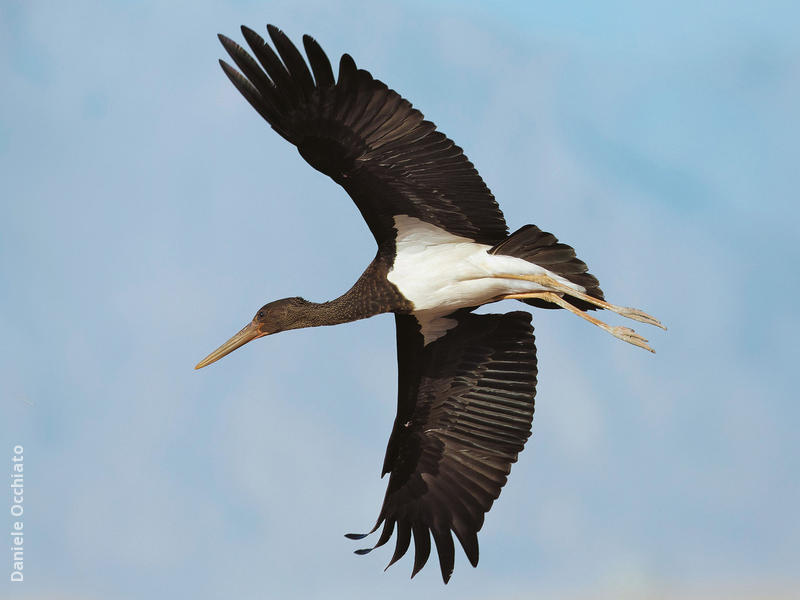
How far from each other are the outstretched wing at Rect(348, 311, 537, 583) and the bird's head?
0.87 meters

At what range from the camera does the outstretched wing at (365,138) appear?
8.23 m

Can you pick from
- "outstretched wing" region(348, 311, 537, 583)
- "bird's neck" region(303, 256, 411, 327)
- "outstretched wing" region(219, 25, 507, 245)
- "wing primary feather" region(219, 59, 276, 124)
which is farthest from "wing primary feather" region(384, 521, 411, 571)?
"wing primary feather" region(219, 59, 276, 124)

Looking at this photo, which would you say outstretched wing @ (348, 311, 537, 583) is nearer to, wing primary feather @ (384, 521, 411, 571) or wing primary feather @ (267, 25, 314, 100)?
wing primary feather @ (384, 521, 411, 571)

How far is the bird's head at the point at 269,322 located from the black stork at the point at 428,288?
0.04ft

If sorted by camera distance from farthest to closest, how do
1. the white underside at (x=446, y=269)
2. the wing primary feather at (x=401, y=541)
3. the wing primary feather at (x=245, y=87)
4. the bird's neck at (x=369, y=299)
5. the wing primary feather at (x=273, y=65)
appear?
the wing primary feather at (x=401, y=541) < the bird's neck at (x=369, y=299) < the white underside at (x=446, y=269) < the wing primary feather at (x=245, y=87) < the wing primary feather at (x=273, y=65)

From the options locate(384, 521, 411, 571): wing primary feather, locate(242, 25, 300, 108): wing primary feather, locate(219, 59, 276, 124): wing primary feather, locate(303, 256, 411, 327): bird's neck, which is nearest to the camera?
locate(242, 25, 300, 108): wing primary feather

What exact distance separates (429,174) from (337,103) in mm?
925

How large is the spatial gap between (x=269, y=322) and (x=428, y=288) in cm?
156

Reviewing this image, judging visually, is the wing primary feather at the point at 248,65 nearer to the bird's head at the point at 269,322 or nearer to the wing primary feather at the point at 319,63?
the wing primary feather at the point at 319,63

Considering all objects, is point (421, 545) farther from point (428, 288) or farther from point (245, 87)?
point (245, 87)

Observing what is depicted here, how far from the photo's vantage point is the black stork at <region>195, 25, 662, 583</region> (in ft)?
27.5

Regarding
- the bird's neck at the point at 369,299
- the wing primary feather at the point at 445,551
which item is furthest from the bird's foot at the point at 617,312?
the wing primary feather at the point at 445,551

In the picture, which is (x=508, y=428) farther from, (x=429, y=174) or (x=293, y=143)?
(x=293, y=143)

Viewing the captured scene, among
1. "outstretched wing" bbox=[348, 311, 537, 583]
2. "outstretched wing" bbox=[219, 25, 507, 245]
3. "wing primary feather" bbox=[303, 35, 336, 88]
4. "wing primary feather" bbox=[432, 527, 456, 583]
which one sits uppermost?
"wing primary feather" bbox=[303, 35, 336, 88]
